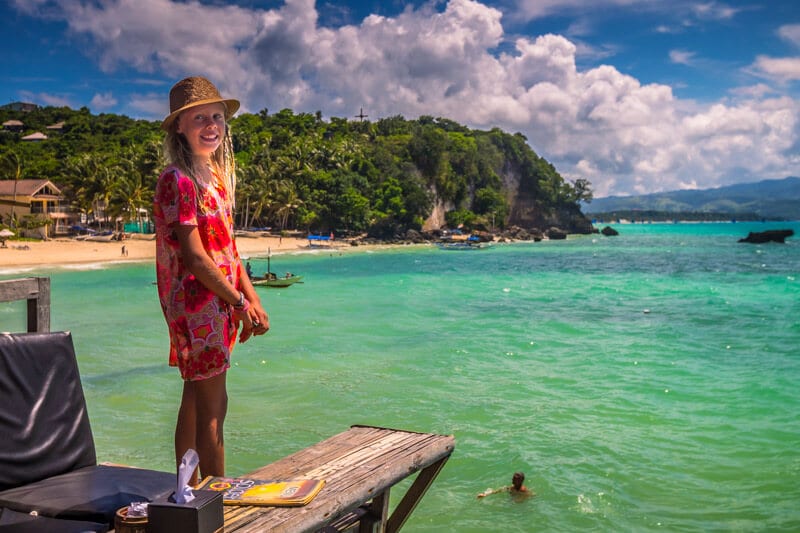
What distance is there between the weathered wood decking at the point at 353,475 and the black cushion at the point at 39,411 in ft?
3.34

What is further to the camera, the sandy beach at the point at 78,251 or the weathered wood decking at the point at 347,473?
the sandy beach at the point at 78,251

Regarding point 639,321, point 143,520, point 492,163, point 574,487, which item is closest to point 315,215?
point 492,163

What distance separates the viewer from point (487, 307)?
2405cm

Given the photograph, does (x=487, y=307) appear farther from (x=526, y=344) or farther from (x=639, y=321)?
(x=526, y=344)

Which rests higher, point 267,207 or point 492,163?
point 492,163

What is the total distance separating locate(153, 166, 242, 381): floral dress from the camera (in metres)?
3.12

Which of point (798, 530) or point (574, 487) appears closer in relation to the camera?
point (798, 530)

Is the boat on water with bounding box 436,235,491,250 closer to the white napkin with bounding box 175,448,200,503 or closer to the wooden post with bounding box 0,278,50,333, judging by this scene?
the wooden post with bounding box 0,278,50,333

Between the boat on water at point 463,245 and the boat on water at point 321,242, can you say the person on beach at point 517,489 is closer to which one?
the boat on water at point 321,242

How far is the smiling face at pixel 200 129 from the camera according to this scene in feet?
11.0

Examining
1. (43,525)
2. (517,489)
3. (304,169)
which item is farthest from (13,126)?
(43,525)

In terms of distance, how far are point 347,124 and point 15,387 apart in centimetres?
10065

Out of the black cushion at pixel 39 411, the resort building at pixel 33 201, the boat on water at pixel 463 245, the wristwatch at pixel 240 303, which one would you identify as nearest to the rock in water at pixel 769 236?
the boat on water at pixel 463 245

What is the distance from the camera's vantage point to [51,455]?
10.2 feet
